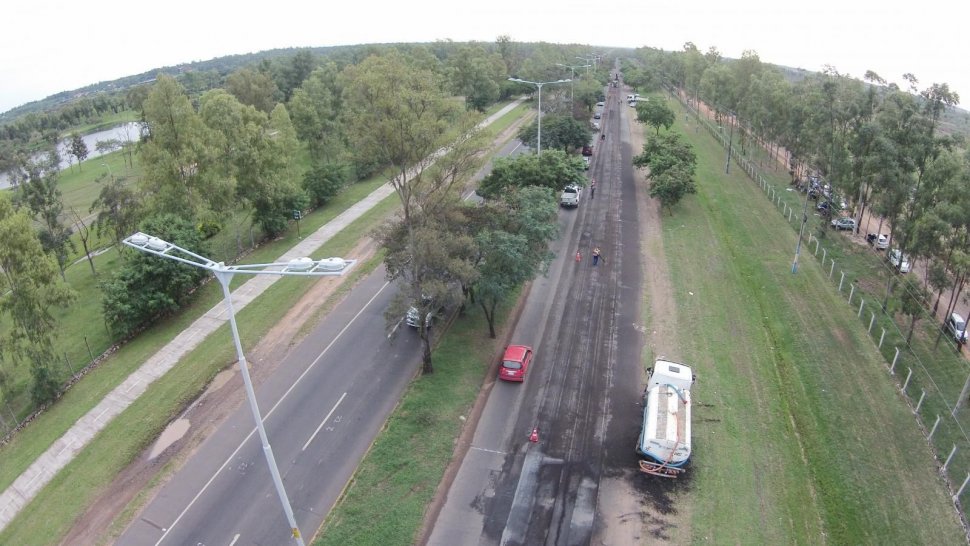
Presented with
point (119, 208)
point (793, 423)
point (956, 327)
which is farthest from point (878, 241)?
point (119, 208)

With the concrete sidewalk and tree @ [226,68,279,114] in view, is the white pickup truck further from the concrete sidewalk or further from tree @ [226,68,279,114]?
tree @ [226,68,279,114]

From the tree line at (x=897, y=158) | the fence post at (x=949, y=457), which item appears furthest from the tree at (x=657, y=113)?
the fence post at (x=949, y=457)

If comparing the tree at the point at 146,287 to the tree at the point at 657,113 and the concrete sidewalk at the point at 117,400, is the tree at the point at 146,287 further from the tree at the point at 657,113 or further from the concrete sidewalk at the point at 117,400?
the tree at the point at 657,113

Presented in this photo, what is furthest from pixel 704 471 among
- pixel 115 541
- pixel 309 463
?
pixel 115 541

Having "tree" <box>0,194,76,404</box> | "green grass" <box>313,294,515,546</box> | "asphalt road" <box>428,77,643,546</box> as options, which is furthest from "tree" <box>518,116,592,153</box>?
"tree" <box>0,194,76,404</box>

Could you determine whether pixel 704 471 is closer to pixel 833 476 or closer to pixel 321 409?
pixel 833 476

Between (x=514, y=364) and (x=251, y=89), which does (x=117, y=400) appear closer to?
(x=514, y=364)
